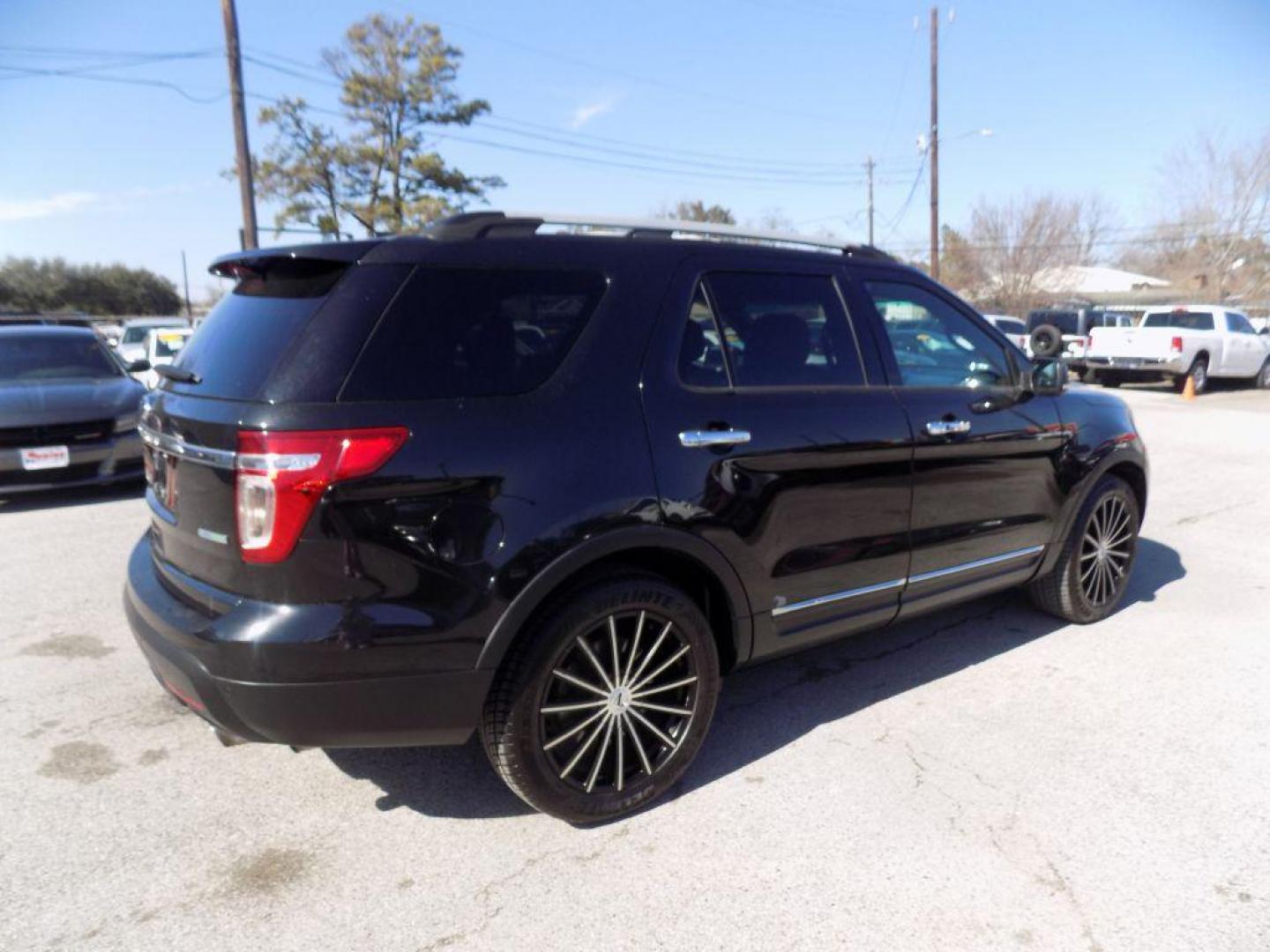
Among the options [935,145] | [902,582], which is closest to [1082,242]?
[935,145]

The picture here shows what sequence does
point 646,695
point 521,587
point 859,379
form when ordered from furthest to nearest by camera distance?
point 859,379 → point 646,695 → point 521,587

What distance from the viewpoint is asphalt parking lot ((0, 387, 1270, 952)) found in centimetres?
240

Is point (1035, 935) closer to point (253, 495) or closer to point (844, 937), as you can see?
point (844, 937)

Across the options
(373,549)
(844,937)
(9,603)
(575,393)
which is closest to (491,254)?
(575,393)

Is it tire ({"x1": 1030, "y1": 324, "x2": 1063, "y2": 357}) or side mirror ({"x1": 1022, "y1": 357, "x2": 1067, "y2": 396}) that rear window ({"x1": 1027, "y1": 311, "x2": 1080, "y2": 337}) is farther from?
side mirror ({"x1": 1022, "y1": 357, "x2": 1067, "y2": 396})

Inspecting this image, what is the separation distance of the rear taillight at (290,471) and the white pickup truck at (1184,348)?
19.9 meters

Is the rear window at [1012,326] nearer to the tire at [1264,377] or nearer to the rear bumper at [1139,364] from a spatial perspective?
the rear bumper at [1139,364]

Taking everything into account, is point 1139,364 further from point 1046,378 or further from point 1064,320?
point 1046,378

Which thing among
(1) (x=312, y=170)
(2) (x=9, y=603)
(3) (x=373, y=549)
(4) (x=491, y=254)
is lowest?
(2) (x=9, y=603)

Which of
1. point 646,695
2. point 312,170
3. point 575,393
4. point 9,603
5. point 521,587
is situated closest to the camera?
point 521,587

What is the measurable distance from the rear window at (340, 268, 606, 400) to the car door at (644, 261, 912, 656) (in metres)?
0.34

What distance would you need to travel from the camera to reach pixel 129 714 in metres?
3.59

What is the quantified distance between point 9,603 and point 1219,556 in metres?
7.60

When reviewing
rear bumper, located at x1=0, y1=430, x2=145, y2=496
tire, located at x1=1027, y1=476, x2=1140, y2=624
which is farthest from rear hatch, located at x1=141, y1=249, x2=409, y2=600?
rear bumper, located at x1=0, y1=430, x2=145, y2=496
